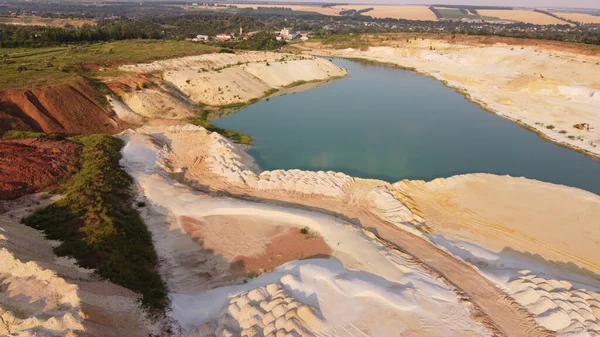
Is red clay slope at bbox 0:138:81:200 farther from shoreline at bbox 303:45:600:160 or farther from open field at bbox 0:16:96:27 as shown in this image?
open field at bbox 0:16:96:27

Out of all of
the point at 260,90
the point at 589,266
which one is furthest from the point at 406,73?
the point at 589,266

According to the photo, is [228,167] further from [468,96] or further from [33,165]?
[468,96]

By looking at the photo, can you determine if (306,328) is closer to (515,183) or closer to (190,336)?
(190,336)

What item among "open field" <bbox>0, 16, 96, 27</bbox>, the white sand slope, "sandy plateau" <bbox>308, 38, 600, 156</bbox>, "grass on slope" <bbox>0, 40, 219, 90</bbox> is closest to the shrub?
"grass on slope" <bbox>0, 40, 219, 90</bbox>

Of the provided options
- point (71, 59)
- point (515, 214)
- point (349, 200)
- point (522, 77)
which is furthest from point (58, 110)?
point (522, 77)

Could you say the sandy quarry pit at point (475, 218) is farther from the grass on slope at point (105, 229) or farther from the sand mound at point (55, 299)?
the sand mound at point (55, 299)

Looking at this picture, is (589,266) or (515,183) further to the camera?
(515,183)
